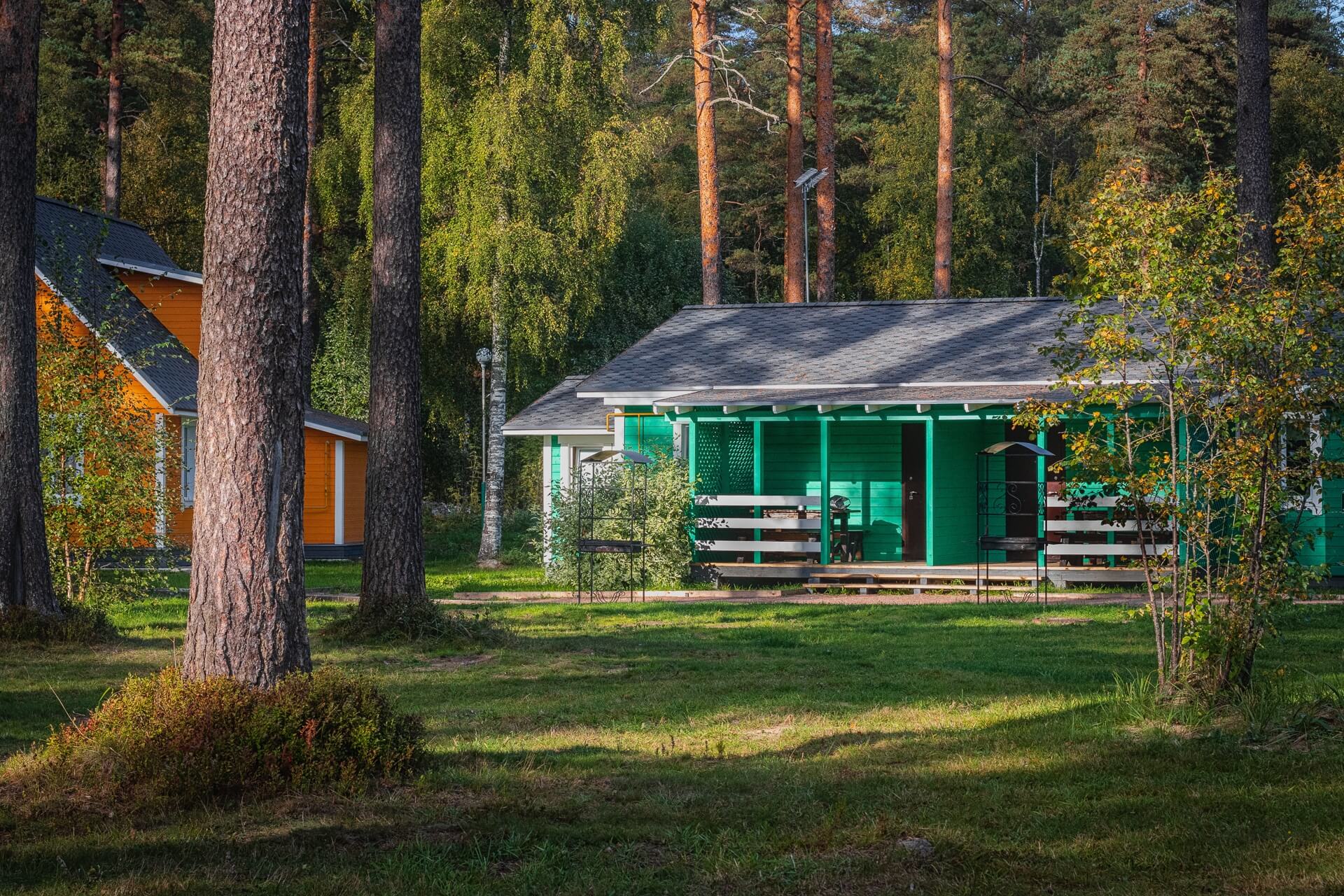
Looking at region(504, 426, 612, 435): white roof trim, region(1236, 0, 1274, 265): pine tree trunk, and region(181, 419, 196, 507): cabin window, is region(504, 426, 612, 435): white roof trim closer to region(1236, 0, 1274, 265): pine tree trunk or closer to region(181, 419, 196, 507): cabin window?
region(181, 419, 196, 507): cabin window

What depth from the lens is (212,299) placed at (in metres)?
6.97

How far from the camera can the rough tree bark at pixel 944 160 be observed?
101 feet

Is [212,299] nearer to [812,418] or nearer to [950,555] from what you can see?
[812,418]

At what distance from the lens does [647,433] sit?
23.0 metres

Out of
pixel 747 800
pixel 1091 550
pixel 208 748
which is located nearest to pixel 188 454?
pixel 1091 550

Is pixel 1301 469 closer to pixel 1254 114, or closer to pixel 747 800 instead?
pixel 747 800

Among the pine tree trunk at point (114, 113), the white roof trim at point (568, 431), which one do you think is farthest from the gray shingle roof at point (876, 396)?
the pine tree trunk at point (114, 113)

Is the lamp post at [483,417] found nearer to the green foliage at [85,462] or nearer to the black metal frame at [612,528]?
the black metal frame at [612,528]

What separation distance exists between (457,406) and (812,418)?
641 inches

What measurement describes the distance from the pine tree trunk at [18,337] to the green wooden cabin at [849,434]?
10.00 m

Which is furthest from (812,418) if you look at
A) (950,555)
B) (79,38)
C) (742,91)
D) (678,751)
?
(742,91)

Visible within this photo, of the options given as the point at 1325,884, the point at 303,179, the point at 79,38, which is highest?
the point at 79,38

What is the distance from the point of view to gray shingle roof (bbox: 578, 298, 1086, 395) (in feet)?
70.0

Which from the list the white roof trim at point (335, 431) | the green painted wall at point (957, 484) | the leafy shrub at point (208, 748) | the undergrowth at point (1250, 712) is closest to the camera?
the leafy shrub at point (208, 748)
